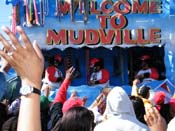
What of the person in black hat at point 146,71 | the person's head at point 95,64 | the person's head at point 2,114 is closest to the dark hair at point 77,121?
the person's head at point 2,114

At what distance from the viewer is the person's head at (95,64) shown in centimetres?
1138

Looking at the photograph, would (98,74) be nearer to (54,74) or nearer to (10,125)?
(54,74)

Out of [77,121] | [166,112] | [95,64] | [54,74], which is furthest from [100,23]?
[77,121]

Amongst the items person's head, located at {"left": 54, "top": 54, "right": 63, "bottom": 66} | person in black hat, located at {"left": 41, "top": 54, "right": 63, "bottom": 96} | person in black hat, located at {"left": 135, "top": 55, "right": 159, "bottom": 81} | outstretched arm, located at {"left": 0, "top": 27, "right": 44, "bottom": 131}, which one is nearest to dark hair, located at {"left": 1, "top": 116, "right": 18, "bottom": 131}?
outstretched arm, located at {"left": 0, "top": 27, "right": 44, "bottom": 131}

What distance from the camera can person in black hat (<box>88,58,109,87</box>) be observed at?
1101 centimetres

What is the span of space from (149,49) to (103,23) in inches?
68.4

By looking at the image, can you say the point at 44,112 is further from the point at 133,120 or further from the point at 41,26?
the point at 41,26

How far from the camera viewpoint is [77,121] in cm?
309

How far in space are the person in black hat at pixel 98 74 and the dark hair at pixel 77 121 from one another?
774 centimetres

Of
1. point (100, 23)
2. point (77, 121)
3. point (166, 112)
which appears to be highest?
point (77, 121)

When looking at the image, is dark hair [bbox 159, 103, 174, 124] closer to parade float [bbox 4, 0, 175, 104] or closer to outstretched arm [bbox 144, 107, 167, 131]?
outstretched arm [bbox 144, 107, 167, 131]

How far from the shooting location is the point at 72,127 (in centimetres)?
305

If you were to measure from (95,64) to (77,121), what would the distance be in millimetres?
8352

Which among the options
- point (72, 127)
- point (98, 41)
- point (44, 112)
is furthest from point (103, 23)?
point (72, 127)
